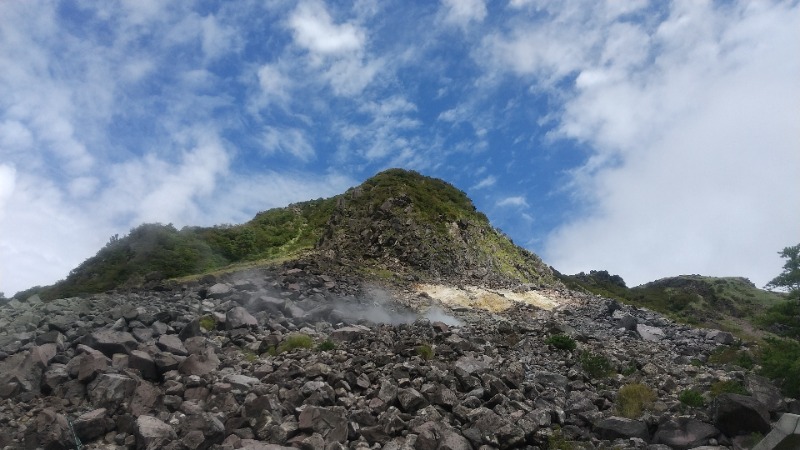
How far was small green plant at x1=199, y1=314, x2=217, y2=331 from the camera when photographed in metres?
17.9

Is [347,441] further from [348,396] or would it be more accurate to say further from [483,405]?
[483,405]

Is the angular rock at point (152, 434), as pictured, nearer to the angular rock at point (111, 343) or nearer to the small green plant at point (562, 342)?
the angular rock at point (111, 343)

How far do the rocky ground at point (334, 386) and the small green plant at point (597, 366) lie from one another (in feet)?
0.15

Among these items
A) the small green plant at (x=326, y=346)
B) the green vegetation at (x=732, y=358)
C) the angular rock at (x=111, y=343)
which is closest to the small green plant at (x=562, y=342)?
the green vegetation at (x=732, y=358)

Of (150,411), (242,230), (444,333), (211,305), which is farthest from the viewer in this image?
(242,230)

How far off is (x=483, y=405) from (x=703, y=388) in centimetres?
557

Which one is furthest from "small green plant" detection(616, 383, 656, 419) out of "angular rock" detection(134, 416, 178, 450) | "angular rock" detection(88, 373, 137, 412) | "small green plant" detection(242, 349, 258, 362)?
"angular rock" detection(88, 373, 137, 412)

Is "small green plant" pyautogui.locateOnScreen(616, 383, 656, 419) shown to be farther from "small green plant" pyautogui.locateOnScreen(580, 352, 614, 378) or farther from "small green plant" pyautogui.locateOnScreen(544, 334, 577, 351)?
"small green plant" pyautogui.locateOnScreen(544, 334, 577, 351)

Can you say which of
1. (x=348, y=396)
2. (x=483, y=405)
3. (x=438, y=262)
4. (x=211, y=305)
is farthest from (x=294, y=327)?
(x=438, y=262)

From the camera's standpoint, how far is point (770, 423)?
34.6ft

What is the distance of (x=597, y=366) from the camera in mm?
15133

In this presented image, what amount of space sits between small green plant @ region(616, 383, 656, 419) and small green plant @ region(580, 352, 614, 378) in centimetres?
152

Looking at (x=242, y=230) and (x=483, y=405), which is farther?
(x=242, y=230)

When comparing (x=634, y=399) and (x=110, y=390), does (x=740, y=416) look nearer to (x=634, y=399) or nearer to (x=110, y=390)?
(x=634, y=399)
